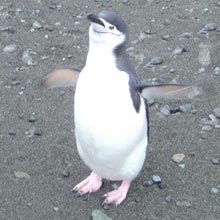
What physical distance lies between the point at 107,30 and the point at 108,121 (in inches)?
14.5

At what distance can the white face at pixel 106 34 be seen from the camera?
264cm

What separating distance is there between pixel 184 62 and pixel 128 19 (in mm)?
755

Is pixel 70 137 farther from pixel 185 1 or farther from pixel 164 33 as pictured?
pixel 185 1

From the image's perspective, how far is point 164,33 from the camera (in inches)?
180

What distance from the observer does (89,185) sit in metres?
3.11

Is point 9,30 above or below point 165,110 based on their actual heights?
below

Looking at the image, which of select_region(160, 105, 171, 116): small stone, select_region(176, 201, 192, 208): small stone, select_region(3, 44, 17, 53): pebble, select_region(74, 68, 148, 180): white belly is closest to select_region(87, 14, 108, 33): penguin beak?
select_region(74, 68, 148, 180): white belly

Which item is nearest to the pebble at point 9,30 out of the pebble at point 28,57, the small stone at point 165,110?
the pebble at point 28,57

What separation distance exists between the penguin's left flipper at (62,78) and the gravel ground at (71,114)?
0.05m

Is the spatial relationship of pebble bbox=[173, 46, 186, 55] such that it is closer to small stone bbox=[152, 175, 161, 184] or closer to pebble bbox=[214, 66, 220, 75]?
pebble bbox=[214, 66, 220, 75]

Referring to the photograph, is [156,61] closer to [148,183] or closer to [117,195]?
[148,183]

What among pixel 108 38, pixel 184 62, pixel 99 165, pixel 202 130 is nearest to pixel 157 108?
pixel 202 130

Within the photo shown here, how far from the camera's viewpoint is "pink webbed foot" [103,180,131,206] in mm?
3045

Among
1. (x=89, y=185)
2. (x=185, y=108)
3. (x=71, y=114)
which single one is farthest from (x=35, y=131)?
(x=185, y=108)
